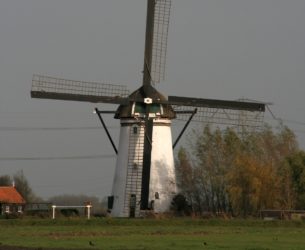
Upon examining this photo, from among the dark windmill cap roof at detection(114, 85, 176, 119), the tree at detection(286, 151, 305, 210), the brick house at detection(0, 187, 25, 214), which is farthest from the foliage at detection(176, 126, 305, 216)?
the brick house at detection(0, 187, 25, 214)

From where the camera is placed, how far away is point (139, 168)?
5150 cm

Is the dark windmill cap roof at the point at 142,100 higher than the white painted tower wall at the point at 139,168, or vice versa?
the dark windmill cap roof at the point at 142,100

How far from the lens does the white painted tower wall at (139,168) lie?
2031 inches

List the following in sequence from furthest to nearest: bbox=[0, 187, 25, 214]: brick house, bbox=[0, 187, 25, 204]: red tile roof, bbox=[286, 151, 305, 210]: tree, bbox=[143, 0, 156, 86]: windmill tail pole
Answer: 1. bbox=[0, 187, 25, 204]: red tile roof
2. bbox=[0, 187, 25, 214]: brick house
3. bbox=[286, 151, 305, 210]: tree
4. bbox=[143, 0, 156, 86]: windmill tail pole

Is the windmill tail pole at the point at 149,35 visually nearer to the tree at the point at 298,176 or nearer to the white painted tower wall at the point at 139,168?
the white painted tower wall at the point at 139,168

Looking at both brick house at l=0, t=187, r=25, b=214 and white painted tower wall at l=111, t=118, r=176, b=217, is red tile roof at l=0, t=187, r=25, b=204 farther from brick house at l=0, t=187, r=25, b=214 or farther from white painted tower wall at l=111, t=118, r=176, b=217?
white painted tower wall at l=111, t=118, r=176, b=217

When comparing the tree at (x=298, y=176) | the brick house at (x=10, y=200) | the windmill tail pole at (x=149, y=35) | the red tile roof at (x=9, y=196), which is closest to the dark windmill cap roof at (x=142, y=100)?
the windmill tail pole at (x=149, y=35)

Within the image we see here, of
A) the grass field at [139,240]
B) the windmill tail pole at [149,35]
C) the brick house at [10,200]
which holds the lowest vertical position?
the grass field at [139,240]

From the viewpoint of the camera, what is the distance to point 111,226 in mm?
41344

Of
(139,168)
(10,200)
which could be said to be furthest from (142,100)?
(10,200)

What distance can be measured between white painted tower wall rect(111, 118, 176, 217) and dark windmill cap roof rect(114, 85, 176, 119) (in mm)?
415

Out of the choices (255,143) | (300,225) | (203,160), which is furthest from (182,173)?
(300,225)

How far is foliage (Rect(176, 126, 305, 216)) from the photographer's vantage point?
5912 centimetres

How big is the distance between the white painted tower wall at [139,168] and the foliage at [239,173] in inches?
306
